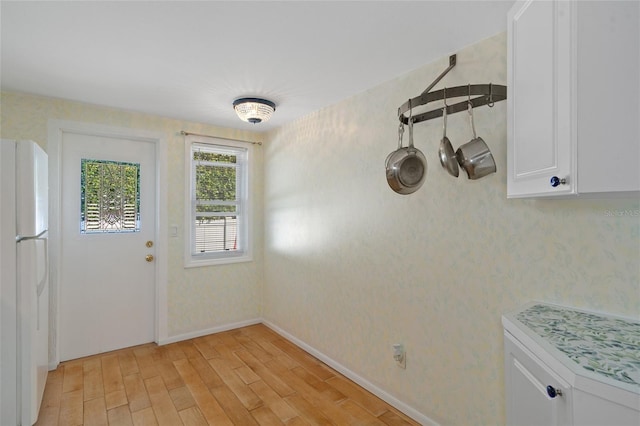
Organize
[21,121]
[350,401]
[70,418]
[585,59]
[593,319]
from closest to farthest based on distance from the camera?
[585,59]
[593,319]
[70,418]
[350,401]
[21,121]

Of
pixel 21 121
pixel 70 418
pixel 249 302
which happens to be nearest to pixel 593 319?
pixel 70 418

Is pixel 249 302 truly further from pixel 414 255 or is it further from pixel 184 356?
pixel 414 255

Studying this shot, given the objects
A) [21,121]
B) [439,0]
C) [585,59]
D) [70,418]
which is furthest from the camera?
[21,121]

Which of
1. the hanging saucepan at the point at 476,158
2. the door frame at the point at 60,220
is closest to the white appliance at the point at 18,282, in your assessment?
the door frame at the point at 60,220

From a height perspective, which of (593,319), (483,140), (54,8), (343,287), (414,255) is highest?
(54,8)

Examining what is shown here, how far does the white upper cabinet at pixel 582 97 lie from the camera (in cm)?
103

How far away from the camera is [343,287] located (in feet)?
9.23

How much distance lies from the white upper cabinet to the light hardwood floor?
74.1 inches

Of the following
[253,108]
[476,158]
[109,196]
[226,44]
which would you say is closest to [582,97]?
[476,158]

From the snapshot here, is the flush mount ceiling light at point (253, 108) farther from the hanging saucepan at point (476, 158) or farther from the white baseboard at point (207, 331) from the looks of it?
the white baseboard at point (207, 331)

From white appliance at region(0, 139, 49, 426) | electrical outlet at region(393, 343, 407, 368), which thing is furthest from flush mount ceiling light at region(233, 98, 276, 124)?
electrical outlet at region(393, 343, 407, 368)

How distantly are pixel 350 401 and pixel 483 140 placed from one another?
204 cm

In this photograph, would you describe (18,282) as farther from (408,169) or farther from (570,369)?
(570,369)

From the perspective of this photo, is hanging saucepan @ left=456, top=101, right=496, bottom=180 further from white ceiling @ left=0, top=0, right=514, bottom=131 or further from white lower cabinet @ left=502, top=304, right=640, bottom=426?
white lower cabinet @ left=502, top=304, right=640, bottom=426
